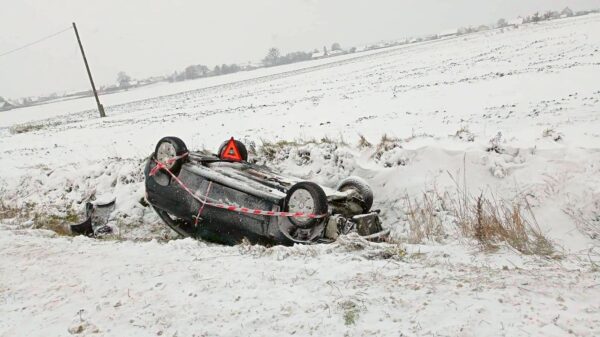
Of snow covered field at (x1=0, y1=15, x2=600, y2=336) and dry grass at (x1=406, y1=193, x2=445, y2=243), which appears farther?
dry grass at (x1=406, y1=193, x2=445, y2=243)

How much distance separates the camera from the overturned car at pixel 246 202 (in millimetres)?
4875

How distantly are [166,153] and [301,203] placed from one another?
250cm

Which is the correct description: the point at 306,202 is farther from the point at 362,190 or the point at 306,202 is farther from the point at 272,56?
the point at 272,56

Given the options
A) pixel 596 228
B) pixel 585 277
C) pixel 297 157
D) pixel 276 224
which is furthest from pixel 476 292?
pixel 297 157

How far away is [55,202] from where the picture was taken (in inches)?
330

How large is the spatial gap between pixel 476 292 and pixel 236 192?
3.29 m

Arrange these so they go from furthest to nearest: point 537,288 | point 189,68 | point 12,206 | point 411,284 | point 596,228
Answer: point 189,68, point 12,206, point 596,228, point 411,284, point 537,288

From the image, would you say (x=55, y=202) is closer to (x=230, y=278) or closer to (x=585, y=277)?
(x=230, y=278)

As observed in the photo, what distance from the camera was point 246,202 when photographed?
5305 mm

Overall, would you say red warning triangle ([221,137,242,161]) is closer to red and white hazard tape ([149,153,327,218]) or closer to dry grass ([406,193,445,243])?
red and white hazard tape ([149,153,327,218])

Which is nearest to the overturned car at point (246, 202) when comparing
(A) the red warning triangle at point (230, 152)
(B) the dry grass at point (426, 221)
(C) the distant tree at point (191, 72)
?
(A) the red warning triangle at point (230, 152)

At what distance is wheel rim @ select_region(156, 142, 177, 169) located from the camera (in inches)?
242

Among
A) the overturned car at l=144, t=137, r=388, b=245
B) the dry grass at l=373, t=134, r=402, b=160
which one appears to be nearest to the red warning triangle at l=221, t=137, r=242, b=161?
the overturned car at l=144, t=137, r=388, b=245

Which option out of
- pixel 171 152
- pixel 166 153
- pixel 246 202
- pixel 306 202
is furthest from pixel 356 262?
pixel 166 153
